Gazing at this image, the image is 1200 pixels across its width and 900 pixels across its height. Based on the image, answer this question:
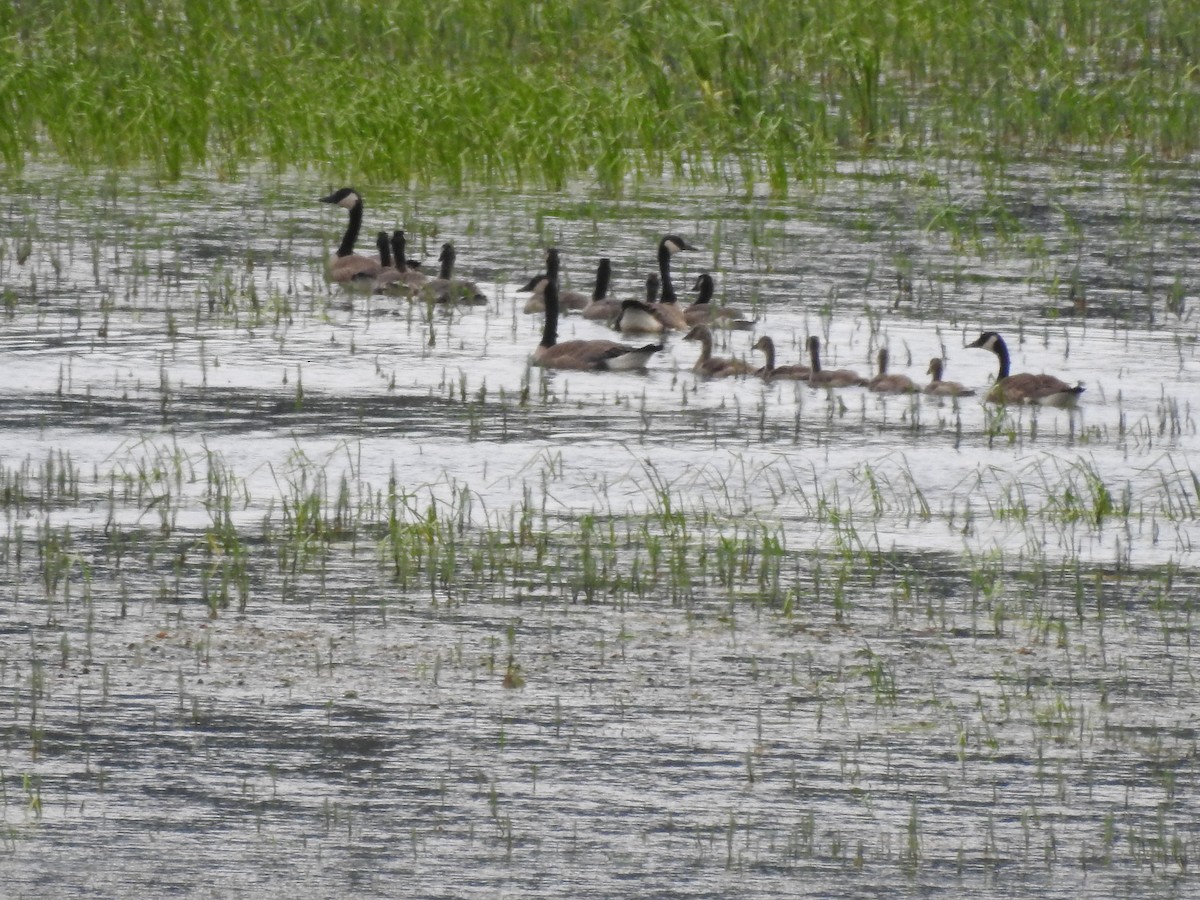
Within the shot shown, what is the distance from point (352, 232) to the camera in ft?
54.4

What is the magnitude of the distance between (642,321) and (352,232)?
310 cm

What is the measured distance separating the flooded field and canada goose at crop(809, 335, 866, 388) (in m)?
0.08

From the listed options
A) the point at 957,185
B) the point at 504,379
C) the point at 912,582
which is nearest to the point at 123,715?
the point at 912,582

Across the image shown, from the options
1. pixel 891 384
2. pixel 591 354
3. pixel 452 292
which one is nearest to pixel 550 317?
pixel 591 354

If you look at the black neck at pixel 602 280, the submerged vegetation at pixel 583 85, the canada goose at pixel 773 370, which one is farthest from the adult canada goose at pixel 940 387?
the submerged vegetation at pixel 583 85

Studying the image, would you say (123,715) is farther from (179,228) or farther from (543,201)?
(543,201)

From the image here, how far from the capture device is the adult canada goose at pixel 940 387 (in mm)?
12305

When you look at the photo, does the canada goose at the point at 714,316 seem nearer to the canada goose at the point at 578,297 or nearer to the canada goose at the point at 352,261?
the canada goose at the point at 578,297

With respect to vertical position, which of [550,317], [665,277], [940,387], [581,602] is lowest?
[581,602]

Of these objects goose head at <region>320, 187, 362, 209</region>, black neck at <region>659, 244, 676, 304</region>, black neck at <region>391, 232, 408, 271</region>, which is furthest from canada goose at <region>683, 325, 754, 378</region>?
goose head at <region>320, 187, 362, 209</region>

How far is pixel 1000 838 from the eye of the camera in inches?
236

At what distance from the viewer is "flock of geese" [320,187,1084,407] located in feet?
40.6

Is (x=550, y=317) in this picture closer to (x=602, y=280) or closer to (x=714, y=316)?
(x=714, y=316)

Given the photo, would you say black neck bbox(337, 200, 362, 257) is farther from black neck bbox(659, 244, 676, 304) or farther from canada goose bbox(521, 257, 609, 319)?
black neck bbox(659, 244, 676, 304)
